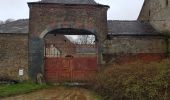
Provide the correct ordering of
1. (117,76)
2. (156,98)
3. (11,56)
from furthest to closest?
1. (11,56)
2. (117,76)
3. (156,98)

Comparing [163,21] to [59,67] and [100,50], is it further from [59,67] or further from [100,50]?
[59,67]

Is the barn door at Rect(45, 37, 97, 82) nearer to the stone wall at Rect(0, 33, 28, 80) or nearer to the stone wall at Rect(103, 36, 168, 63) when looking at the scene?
the stone wall at Rect(103, 36, 168, 63)

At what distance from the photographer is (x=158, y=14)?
31297 mm

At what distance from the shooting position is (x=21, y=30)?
3023 centimetres

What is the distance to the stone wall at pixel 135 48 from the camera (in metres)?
30.2

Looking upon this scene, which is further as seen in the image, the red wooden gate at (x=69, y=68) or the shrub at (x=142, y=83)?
the red wooden gate at (x=69, y=68)

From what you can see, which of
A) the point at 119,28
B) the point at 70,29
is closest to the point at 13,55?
the point at 70,29

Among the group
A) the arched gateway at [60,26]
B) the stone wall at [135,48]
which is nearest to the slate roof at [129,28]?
the stone wall at [135,48]

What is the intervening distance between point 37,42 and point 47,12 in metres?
2.50

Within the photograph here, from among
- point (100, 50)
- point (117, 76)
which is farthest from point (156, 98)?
point (100, 50)

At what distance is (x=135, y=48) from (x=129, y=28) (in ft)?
8.48

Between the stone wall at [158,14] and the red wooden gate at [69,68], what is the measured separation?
19.7 feet

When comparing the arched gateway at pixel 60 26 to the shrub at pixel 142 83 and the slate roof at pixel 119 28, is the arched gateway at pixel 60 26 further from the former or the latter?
the shrub at pixel 142 83

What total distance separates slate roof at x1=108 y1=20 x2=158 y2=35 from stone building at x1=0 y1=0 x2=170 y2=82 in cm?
17
